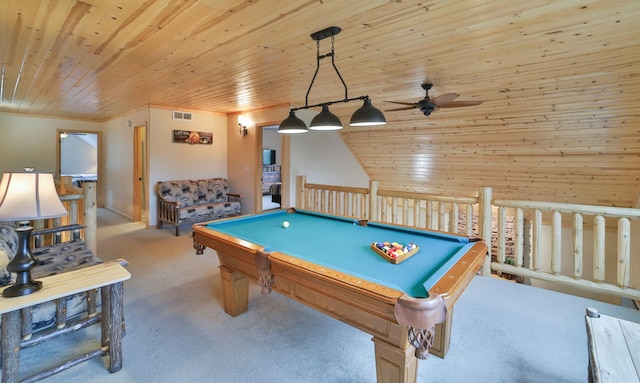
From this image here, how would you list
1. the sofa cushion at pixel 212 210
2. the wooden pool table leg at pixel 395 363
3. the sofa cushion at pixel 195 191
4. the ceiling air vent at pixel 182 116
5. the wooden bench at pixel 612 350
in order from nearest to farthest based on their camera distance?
the wooden bench at pixel 612 350 < the wooden pool table leg at pixel 395 363 < the sofa cushion at pixel 212 210 < the sofa cushion at pixel 195 191 < the ceiling air vent at pixel 182 116

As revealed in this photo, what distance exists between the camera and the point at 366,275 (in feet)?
5.10

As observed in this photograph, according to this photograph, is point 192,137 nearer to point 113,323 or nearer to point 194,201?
point 194,201

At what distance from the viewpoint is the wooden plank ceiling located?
2086 millimetres

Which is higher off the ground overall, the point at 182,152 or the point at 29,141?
the point at 29,141

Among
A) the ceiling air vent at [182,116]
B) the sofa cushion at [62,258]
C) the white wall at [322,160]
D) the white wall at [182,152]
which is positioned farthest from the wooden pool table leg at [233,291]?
the ceiling air vent at [182,116]

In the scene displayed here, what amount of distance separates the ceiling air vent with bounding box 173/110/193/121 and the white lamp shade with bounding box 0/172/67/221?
15.1 ft

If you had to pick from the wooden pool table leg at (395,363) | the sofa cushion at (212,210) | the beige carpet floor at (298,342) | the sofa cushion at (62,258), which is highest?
the sofa cushion at (212,210)

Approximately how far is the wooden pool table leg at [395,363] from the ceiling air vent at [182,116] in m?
5.88

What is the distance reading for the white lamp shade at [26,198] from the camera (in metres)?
1.58

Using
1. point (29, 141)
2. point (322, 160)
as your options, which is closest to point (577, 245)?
point (322, 160)

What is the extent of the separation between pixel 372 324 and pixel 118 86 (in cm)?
466

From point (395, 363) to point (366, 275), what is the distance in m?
0.42

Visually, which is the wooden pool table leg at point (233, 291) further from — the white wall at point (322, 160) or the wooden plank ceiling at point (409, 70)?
the white wall at point (322, 160)

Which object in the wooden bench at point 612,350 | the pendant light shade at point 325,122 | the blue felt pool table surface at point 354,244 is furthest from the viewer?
the pendant light shade at point 325,122
